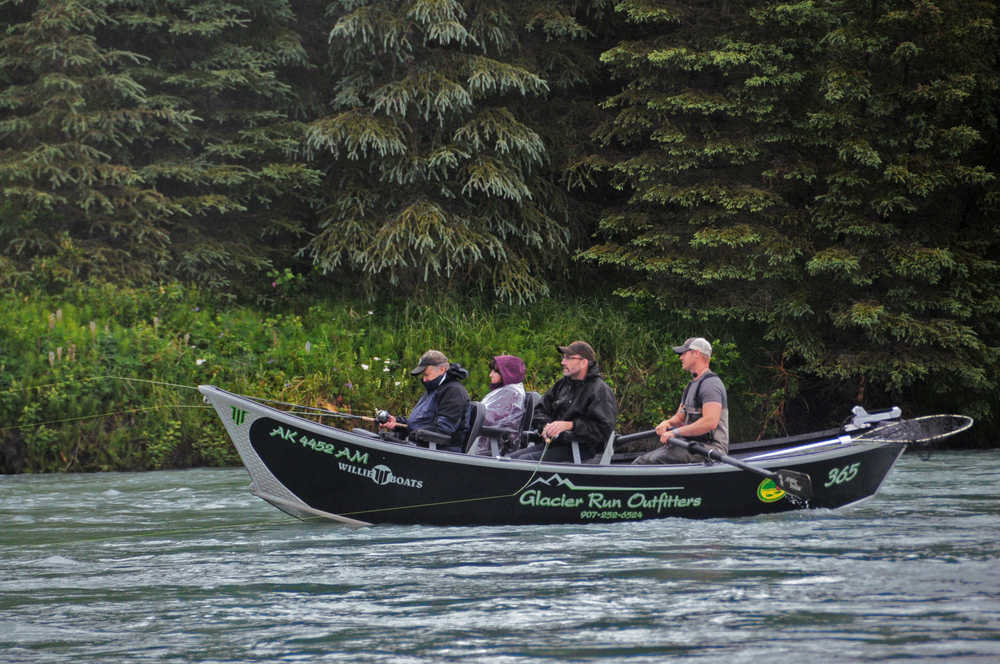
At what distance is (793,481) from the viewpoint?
33.5 feet

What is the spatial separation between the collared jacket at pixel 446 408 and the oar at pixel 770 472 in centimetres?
173

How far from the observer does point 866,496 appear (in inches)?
440

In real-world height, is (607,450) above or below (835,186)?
below

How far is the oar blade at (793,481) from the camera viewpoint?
10125 mm

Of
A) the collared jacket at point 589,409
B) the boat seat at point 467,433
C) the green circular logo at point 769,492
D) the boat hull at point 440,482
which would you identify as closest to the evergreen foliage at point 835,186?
the green circular logo at point 769,492

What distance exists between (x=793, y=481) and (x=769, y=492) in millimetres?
368

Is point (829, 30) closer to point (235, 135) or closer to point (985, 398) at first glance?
point (985, 398)

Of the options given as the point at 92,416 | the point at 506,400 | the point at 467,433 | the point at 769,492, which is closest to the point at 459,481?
the point at 467,433

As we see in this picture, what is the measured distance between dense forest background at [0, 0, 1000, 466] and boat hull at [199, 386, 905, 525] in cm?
764

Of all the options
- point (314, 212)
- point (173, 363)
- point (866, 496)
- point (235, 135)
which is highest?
point (235, 135)

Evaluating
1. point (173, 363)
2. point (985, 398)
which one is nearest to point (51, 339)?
point (173, 363)

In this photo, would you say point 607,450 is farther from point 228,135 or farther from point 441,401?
point 228,135

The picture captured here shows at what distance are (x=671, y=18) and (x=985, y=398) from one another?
714 cm

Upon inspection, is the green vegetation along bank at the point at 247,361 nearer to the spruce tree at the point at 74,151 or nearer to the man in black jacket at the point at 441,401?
the spruce tree at the point at 74,151
